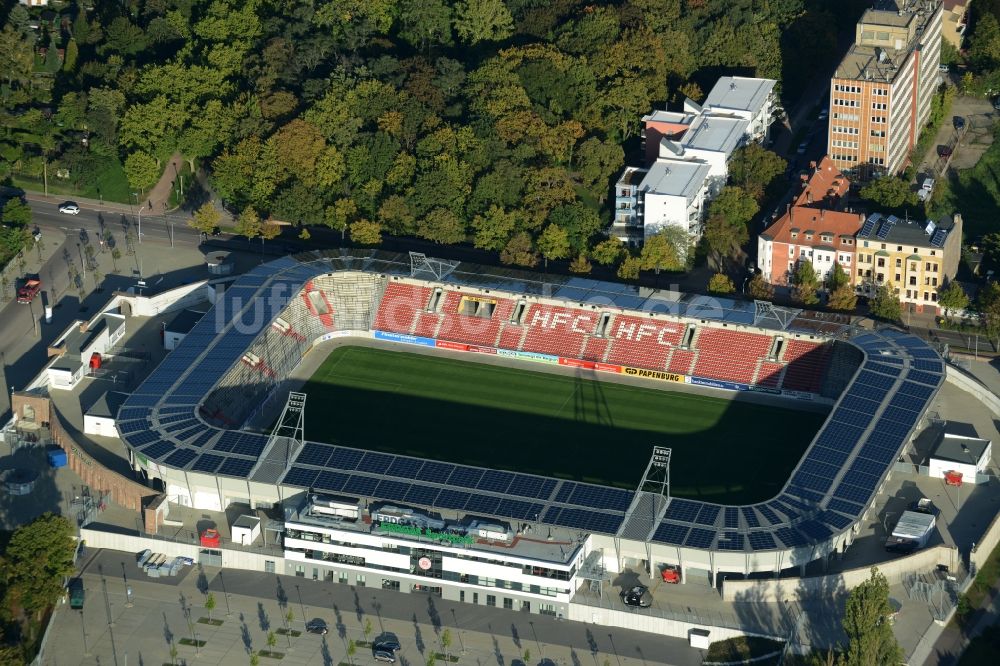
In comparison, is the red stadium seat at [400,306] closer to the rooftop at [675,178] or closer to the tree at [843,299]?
the rooftop at [675,178]

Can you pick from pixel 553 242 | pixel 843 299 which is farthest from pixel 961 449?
pixel 553 242

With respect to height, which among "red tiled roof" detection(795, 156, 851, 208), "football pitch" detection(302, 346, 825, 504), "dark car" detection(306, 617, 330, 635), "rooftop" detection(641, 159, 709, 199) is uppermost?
"rooftop" detection(641, 159, 709, 199)

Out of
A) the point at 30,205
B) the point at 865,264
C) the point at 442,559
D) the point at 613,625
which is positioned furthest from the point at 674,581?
the point at 30,205

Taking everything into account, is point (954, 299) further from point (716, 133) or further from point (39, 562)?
point (39, 562)

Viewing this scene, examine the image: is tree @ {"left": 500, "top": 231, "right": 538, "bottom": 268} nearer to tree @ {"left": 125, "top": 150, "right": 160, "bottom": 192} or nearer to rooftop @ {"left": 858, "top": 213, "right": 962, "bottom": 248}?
rooftop @ {"left": 858, "top": 213, "right": 962, "bottom": 248}

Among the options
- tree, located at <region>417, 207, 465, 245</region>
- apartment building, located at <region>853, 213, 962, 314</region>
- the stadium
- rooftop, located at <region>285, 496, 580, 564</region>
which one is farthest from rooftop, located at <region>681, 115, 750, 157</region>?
rooftop, located at <region>285, 496, 580, 564</region>

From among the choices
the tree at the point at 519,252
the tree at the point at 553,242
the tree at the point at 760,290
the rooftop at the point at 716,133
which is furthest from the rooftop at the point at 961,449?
the rooftop at the point at 716,133
